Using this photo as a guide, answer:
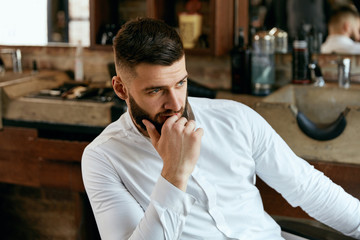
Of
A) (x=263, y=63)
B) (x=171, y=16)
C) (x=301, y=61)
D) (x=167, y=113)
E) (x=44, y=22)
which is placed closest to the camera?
(x=167, y=113)

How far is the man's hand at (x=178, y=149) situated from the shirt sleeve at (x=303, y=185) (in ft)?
1.01

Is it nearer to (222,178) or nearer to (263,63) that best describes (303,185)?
(222,178)

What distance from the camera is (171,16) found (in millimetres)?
2957

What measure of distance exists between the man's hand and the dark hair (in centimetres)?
18

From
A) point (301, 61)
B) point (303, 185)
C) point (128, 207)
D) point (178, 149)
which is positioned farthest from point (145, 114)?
point (301, 61)

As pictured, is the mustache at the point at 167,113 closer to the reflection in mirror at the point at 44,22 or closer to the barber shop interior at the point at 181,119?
the barber shop interior at the point at 181,119

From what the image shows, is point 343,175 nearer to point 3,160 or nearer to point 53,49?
point 3,160

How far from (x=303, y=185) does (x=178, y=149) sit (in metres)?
0.48

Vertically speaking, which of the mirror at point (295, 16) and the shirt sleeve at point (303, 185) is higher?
the mirror at point (295, 16)

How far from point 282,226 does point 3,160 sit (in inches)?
71.7

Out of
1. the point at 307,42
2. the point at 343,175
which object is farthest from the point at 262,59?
the point at 343,175

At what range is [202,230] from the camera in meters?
1.48

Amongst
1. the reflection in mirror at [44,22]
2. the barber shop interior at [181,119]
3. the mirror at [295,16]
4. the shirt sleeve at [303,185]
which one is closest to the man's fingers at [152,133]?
the barber shop interior at [181,119]

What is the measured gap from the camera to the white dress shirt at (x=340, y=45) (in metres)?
2.52
